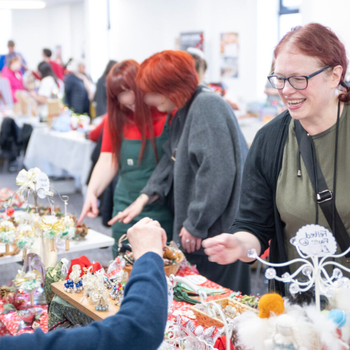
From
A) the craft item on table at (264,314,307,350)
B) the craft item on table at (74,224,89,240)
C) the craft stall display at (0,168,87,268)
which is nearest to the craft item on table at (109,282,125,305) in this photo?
the craft stall display at (0,168,87,268)

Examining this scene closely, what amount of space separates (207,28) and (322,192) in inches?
308

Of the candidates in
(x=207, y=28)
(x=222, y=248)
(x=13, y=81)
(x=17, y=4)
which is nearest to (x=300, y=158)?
(x=222, y=248)

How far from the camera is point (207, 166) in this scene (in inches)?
81.8

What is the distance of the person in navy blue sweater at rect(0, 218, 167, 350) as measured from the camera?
0.87 m

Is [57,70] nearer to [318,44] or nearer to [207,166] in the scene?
[207,166]

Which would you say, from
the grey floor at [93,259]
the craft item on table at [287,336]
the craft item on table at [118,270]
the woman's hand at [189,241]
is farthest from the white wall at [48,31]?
the craft item on table at [287,336]

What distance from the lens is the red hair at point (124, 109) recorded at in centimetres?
234

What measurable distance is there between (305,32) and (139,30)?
886cm

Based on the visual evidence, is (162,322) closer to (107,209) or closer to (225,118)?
(225,118)

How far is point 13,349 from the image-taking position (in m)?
0.85

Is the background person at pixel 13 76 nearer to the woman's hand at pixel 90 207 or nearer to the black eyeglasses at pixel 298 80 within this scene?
the woman's hand at pixel 90 207

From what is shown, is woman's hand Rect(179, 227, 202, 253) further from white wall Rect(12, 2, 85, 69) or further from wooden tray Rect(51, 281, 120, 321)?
white wall Rect(12, 2, 85, 69)

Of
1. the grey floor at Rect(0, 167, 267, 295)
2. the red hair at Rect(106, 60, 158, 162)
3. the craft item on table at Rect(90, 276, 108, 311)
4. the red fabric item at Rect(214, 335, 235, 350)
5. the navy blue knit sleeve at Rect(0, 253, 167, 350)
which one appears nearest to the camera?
the navy blue knit sleeve at Rect(0, 253, 167, 350)

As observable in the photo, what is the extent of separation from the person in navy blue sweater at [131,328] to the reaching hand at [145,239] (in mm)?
42
